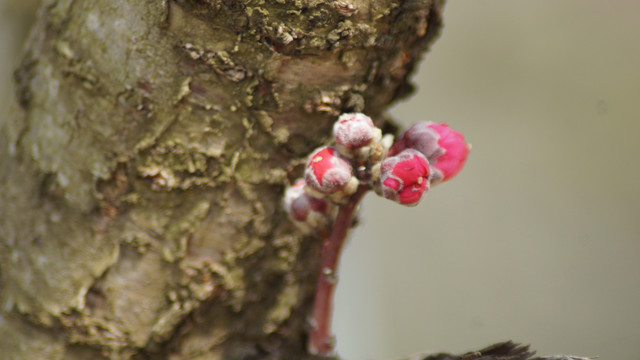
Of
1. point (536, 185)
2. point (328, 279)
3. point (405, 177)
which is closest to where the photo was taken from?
point (405, 177)

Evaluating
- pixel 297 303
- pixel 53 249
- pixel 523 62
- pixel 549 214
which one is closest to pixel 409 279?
pixel 549 214

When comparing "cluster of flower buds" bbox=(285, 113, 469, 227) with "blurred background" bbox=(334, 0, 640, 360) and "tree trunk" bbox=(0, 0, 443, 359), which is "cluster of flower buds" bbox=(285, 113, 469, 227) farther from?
"blurred background" bbox=(334, 0, 640, 360)

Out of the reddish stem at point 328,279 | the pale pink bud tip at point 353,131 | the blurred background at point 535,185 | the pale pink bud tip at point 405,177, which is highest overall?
the blurred background at point 535,185

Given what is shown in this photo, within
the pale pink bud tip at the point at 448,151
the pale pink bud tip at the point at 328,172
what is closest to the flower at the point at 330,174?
the pale pink bud tip at the point at 328,172

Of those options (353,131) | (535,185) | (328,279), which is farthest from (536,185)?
(353,131)

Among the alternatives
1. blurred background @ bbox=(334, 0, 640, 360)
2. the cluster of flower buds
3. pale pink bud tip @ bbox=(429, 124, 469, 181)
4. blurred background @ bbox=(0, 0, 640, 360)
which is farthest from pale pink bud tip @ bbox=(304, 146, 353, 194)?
blurred background @ bbox=(334, 0, 640, 360)

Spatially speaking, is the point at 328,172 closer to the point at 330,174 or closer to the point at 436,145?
the point at 330,174

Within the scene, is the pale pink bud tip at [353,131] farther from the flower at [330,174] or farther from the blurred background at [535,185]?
the blurred background at [535,185]
